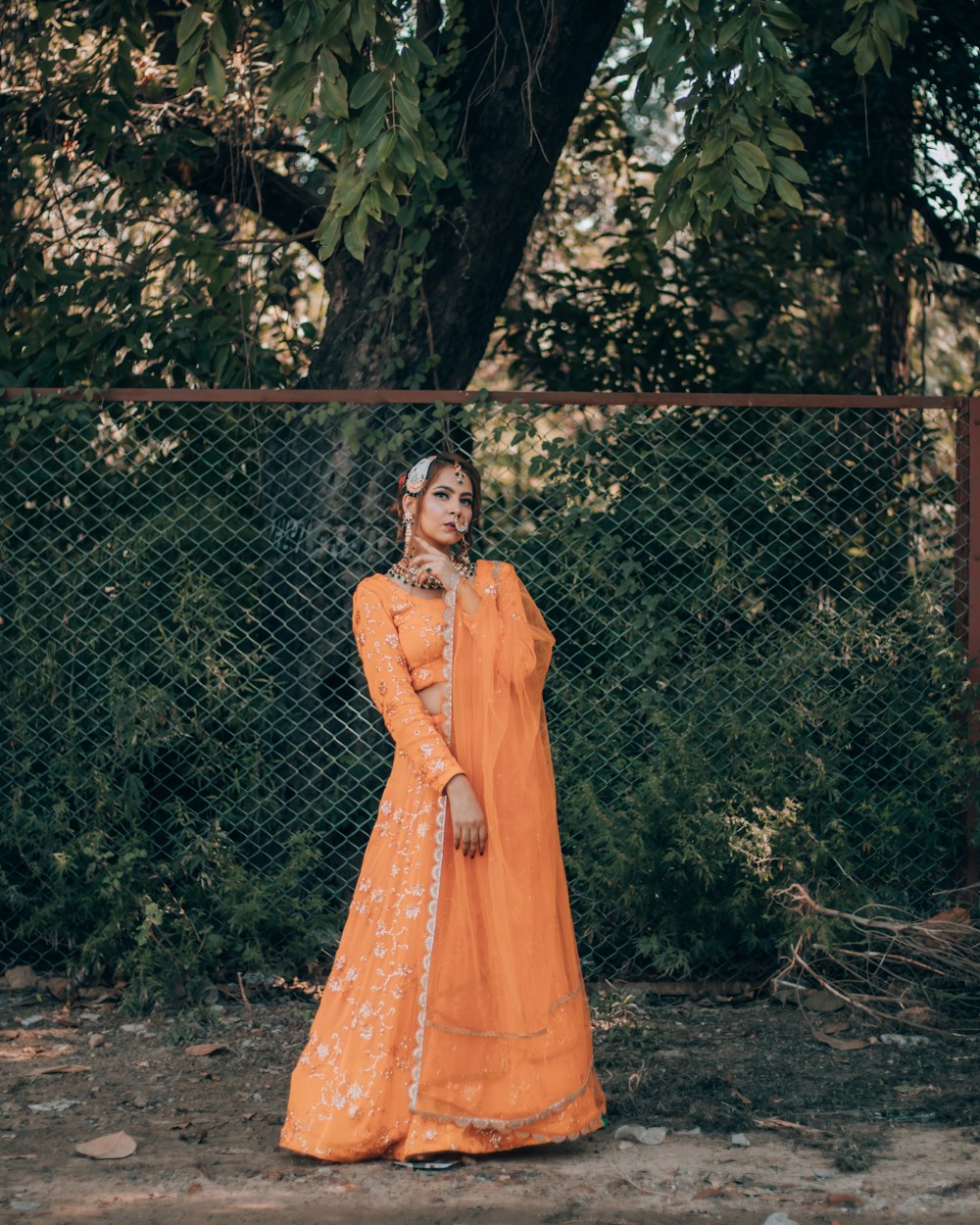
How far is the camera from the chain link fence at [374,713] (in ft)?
15.7

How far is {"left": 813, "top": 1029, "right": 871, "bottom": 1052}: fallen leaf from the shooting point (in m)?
4.37

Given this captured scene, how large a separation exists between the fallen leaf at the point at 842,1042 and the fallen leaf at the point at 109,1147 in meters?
2.15

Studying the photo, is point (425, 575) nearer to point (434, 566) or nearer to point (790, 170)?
point (434, 566)

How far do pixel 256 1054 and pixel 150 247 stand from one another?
329cm

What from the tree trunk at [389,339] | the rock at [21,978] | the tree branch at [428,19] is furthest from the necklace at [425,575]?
the tree branch at [428,19]

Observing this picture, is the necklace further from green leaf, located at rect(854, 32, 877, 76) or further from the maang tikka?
green leaf, located at rect(854, 32, 877, 76)

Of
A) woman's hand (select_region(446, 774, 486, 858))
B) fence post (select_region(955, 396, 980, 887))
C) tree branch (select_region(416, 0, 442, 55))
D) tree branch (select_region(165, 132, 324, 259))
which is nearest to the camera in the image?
woman's hand (select_region(446, 774, 486, 858))

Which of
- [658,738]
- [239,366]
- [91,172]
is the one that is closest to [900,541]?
[658,738]

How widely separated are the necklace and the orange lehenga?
0.04 m

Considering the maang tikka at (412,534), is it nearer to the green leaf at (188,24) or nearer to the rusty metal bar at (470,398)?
the rusty metal bar at (470,398)

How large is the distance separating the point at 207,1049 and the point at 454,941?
140 centimetres

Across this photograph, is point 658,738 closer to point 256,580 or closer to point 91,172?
point 256,580

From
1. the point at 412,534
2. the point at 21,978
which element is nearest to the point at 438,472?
the point at 412,534

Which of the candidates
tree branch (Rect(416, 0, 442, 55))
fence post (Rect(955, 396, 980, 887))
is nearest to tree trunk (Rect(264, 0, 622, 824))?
tree branch (Rect(416, 0, 442, 55))
